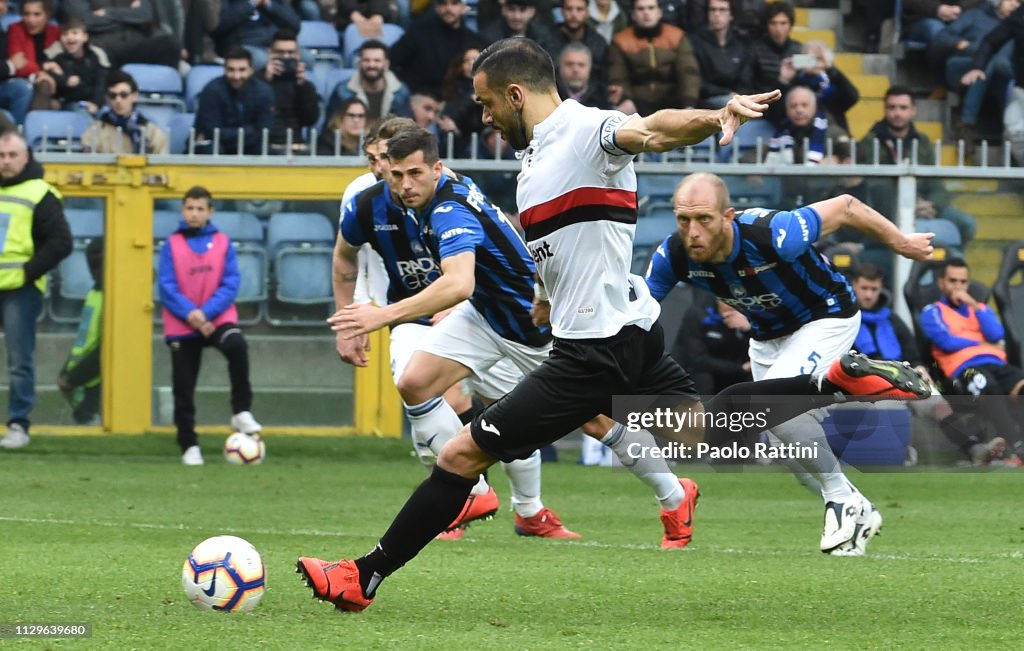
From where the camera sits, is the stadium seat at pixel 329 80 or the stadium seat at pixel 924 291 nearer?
the stadium seat at pixel 924 291

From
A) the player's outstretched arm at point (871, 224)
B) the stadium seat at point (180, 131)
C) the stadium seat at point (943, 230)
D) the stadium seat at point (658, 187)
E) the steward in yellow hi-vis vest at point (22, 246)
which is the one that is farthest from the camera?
the stadium seat at point (180, 131)

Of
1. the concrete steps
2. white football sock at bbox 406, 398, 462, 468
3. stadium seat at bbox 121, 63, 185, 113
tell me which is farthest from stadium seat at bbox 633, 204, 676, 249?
white football sock at bbox 406, 398, 462, 468

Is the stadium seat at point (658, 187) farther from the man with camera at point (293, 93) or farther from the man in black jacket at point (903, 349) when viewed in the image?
the man with camera at point (293, 93)

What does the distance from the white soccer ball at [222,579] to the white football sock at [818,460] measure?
329 cm

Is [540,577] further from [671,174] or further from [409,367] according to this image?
[671,174]

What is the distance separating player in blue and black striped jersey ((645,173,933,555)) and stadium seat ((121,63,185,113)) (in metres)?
8.14

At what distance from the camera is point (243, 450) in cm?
1313

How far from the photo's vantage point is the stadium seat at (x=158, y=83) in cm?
1556

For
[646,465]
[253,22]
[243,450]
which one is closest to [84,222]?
[243,450]

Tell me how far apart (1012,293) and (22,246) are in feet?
26.2

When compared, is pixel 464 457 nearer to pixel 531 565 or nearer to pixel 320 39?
pixel 531 565

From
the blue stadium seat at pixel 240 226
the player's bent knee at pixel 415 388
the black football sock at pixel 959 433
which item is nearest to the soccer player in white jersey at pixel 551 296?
the player's bent knee at pixel 415 388

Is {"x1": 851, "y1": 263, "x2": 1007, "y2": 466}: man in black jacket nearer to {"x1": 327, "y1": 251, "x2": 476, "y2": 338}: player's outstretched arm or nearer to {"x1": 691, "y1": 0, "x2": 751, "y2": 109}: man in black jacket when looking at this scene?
{"x1": 691, "y1": 0, "x2": 751, "y2": 109}: man in black jacket

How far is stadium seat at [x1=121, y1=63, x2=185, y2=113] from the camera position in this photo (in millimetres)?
15562
